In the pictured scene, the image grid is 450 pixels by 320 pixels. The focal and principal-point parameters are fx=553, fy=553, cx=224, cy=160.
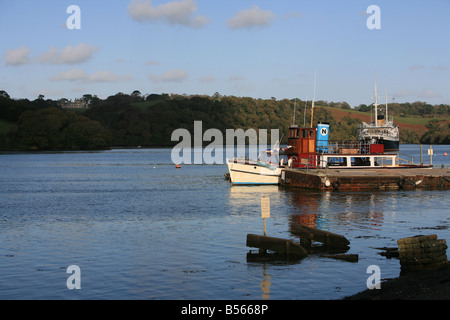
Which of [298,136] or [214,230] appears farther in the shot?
[298,136]

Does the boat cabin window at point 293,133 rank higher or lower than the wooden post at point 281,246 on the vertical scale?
higher

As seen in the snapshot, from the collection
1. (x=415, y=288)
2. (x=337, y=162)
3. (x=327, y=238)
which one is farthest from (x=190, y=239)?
(x=337, y=162)

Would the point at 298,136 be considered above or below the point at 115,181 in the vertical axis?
above

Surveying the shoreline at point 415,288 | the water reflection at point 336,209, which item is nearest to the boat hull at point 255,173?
the water reflection at point 336,209

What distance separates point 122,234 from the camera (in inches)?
1205

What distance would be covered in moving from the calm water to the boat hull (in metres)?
4.45

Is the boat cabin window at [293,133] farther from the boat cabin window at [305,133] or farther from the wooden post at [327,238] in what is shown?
the wooden post at [327,238]

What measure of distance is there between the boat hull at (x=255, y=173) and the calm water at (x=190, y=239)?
14.6 feet

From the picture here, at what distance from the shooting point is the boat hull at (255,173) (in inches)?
2343

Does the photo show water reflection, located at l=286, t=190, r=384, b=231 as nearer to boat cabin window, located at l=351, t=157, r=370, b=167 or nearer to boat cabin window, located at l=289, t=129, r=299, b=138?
boat cabin window, located at l=289, t=129, r=299, b=138

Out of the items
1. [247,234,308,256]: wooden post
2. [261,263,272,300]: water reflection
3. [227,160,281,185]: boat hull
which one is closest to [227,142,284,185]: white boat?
[227,160,281,185]: boat hull
